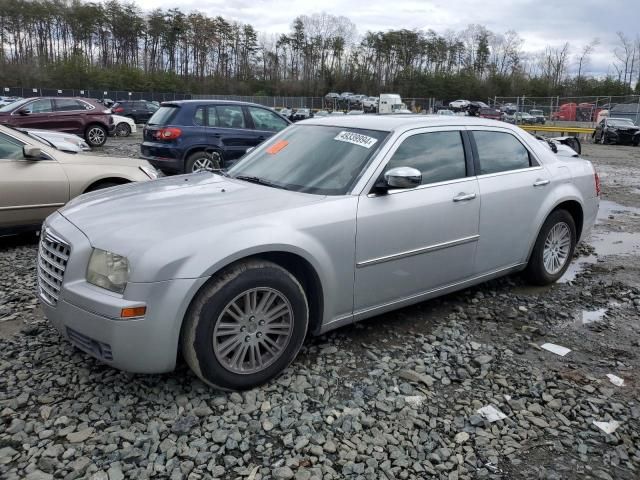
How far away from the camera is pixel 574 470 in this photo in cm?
259

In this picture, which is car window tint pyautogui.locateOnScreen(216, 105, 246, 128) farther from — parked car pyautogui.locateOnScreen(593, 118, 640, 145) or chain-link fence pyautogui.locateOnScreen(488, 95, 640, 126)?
chain-link fence pyautogui.locateOnScreen(488, 95, 640, 126)

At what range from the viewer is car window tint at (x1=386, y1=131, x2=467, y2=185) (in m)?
3.89

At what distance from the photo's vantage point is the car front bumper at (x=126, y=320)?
8.94ft

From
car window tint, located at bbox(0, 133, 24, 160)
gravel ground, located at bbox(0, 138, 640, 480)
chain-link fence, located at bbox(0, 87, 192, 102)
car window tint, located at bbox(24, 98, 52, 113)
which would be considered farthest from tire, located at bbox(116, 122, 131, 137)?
chain-link fence, located at bbox(0, 87, 192, 102)

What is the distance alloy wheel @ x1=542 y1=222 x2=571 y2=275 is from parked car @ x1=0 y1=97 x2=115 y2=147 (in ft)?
54.2

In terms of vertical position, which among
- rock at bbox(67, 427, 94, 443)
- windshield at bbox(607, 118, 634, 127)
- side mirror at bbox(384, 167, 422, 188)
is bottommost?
rock at bbox(67, 427, 94, 443)

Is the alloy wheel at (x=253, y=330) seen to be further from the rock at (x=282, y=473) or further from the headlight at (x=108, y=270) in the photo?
the rock at (x=282, y=473)

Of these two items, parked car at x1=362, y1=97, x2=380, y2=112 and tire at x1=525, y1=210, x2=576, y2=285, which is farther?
parked car at x1=362, y1=97, x2=380, y2=112

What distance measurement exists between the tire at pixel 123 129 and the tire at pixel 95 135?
5.47m

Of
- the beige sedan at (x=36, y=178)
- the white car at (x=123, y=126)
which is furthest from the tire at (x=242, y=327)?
the white car at (x=123, y=126)

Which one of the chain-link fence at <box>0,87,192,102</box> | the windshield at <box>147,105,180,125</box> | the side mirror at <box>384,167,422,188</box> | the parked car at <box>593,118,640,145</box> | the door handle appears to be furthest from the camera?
the chain-link fence at <box>0,87,192,102</box>

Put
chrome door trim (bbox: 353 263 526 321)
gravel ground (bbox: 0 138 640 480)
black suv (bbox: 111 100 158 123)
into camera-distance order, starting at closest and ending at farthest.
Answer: gravel ground (bbox: 0 138 640 480)
chrome door trim (bbox: 353 263 526 321)
black suv (bbox: 111 100 158 123)

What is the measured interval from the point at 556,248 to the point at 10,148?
5.99 meters

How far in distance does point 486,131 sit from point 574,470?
289 centimetres
